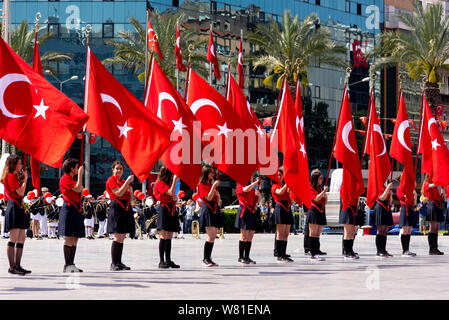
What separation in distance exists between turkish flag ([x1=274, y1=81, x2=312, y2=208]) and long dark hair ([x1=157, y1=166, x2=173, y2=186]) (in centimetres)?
250

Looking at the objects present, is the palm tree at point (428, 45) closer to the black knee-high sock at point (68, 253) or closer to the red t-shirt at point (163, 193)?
the red t-shirt at point (163, 193)

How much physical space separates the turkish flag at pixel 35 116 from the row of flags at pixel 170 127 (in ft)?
0.05

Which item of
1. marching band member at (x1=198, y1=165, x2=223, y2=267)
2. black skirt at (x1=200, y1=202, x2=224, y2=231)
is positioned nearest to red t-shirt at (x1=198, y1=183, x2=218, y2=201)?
marching band member at (x1=198, y1=165, x2=223, y2=267)

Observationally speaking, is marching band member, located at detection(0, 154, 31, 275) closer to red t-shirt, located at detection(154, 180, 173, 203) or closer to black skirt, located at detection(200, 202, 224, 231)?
red t-shirt, located at detection(154, 180, 173, 203)

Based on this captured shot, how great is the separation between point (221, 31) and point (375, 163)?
4483cm

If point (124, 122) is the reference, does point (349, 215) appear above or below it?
below

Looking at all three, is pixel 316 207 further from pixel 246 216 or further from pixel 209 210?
pixel 209 210

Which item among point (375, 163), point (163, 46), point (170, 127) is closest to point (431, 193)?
point (375, 163)

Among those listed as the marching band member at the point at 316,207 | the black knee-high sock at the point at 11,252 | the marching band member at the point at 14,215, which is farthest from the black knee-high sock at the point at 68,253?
the marching band member at the point at 316,207

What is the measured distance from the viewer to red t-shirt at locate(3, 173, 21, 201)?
12148 millimetres

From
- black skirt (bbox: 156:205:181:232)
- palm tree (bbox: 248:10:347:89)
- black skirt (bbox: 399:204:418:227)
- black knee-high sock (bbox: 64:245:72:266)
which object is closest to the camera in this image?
black knee-high sock (bbox: 64:245:72:266)

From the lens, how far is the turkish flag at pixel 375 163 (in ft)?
55.2

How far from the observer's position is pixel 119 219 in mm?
12594

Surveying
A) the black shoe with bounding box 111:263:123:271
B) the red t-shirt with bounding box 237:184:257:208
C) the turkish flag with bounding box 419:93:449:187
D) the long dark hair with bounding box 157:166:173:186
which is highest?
the turkish flag with bounding box 419:93:449:187
